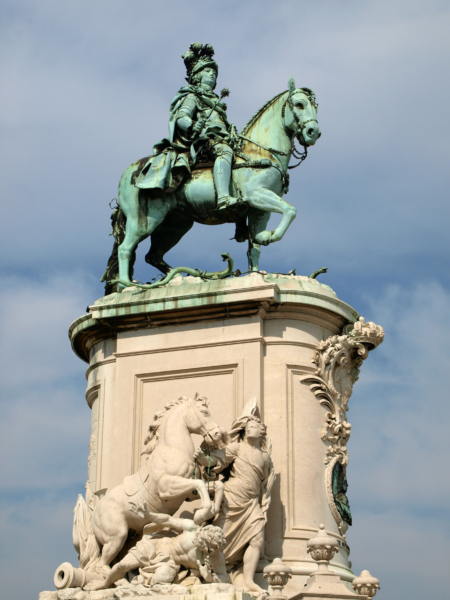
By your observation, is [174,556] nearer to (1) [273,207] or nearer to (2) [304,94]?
(1) [273,207]

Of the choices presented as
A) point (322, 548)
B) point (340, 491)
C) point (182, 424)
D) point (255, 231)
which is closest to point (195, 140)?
point (255, 231)

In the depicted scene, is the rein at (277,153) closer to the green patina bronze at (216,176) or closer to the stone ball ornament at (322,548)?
the green patina bronze at (216,176)

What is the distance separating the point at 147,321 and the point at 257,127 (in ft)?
13.5

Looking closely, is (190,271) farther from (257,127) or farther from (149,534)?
(149,534)

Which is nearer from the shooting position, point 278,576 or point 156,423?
point 278,576

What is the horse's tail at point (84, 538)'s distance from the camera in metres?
14.9

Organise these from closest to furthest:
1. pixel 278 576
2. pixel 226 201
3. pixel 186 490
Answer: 1. pixel 278 576
2. pixel 186 490
3. pixel 226 201

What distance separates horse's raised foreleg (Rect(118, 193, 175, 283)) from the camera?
18094mm

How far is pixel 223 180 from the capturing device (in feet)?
58.2

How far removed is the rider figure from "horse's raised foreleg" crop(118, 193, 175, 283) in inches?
12.5

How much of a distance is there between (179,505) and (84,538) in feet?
5.15

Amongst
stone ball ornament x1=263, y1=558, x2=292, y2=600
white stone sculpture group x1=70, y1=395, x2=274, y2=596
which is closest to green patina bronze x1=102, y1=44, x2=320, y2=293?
white stone sculpture group x1=70, y1=395, x2=274, y2=596

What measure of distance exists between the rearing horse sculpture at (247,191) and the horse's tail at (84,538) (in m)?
3.95

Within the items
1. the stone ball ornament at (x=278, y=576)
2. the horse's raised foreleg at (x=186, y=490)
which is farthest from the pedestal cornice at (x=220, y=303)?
the stone ball ornament at (x=278, y=576)
